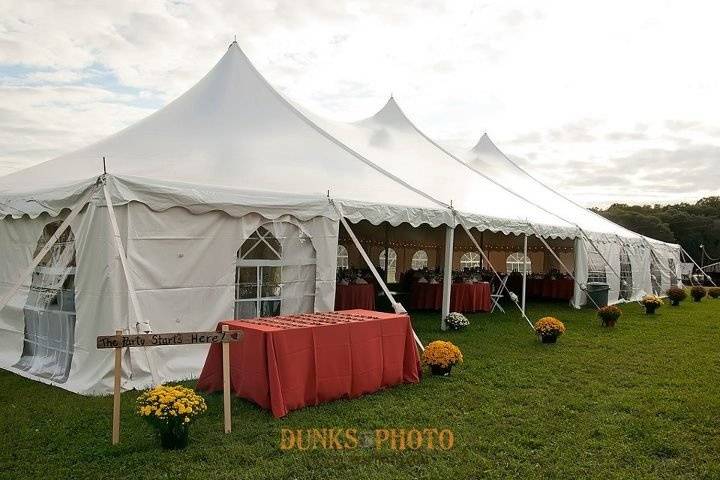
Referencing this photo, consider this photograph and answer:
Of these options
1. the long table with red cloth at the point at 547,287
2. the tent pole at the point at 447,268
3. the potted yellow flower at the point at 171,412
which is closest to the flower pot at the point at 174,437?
the potted yellow flower at the point at 171,412

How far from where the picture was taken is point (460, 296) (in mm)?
11523

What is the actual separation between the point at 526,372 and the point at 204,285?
12.7 ft

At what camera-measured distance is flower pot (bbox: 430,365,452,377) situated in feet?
20.1

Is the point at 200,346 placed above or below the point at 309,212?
below

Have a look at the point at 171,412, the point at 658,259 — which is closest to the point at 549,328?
the point at 171,412

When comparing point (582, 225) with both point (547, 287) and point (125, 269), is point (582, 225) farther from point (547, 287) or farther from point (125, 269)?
point (125, 269)

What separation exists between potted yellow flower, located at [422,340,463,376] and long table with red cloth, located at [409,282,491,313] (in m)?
5.46

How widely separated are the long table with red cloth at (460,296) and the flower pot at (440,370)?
542 centimetres

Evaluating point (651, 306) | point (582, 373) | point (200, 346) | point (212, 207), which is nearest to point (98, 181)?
point (212, 207)

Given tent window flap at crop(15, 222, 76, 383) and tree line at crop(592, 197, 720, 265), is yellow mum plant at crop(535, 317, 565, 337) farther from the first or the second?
tree line at crop(592, 197, 720, 265)

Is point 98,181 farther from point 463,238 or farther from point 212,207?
point 463,238

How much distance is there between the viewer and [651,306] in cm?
1277

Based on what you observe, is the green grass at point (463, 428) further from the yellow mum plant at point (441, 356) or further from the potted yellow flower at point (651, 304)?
the potted yellow flower at point (651, 304)

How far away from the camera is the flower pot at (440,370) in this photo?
6.13m
